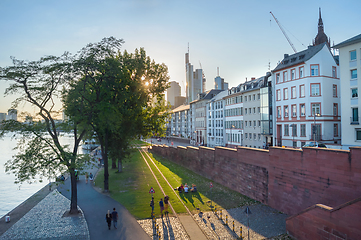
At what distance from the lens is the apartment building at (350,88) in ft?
105

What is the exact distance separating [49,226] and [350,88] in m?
35.6

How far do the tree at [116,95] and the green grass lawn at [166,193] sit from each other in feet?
10.2

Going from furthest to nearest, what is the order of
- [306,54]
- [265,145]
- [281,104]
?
[265,145]
[281,104]
[306,54]

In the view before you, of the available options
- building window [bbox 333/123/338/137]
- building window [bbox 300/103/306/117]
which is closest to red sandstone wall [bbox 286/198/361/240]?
building window [bbox 300/103/306/117]

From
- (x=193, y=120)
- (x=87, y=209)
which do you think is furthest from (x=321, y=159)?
(x=193, y=120)

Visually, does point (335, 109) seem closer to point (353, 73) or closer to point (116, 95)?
point (353, 73)

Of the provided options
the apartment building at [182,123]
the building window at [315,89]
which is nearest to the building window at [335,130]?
the building window at [315,89]

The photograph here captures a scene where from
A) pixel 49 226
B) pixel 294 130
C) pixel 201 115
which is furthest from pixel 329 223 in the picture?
pixel 201 115

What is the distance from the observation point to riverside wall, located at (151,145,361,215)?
632 inches

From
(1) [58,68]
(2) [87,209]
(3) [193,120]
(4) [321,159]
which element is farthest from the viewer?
(3) [193,120]

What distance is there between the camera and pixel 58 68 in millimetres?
20578

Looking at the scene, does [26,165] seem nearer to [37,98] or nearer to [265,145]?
[37,98]

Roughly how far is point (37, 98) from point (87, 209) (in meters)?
10.2

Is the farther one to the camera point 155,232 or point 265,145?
point 265,145
